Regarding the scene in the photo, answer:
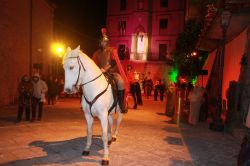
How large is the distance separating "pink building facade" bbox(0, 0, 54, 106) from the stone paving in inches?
191

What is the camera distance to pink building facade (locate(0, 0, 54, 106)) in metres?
14.9

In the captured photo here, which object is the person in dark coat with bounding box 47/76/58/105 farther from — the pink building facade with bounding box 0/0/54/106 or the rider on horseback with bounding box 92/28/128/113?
the rider on horseback with bounding box 92/28/128/113

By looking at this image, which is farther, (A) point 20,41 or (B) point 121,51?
(B) point 121,51

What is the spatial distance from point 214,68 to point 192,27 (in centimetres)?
1177

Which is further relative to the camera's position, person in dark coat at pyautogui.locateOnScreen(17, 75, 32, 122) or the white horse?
person in dark coat at pyautogui.locateOnScreen(17, 75, 32, 122)

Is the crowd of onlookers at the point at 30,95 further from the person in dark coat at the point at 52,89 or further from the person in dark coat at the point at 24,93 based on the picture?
the person in dark coat at the point at 52,89

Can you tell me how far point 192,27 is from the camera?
26562 mm

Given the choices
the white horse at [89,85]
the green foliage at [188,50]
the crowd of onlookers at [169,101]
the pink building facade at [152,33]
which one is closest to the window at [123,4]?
the pink building facade at [152,33]

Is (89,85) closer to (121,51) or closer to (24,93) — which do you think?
(24,93)

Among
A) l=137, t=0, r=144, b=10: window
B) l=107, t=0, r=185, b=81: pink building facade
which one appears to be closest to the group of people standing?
l=107, t=0, r=185, b=81: pink building facade

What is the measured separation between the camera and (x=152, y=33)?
41469 millimetres

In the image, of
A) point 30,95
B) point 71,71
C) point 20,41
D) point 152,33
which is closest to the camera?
point 71,71

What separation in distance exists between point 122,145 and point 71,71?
282 cm

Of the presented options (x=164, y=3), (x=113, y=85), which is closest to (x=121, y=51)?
(x=164, y=3)
